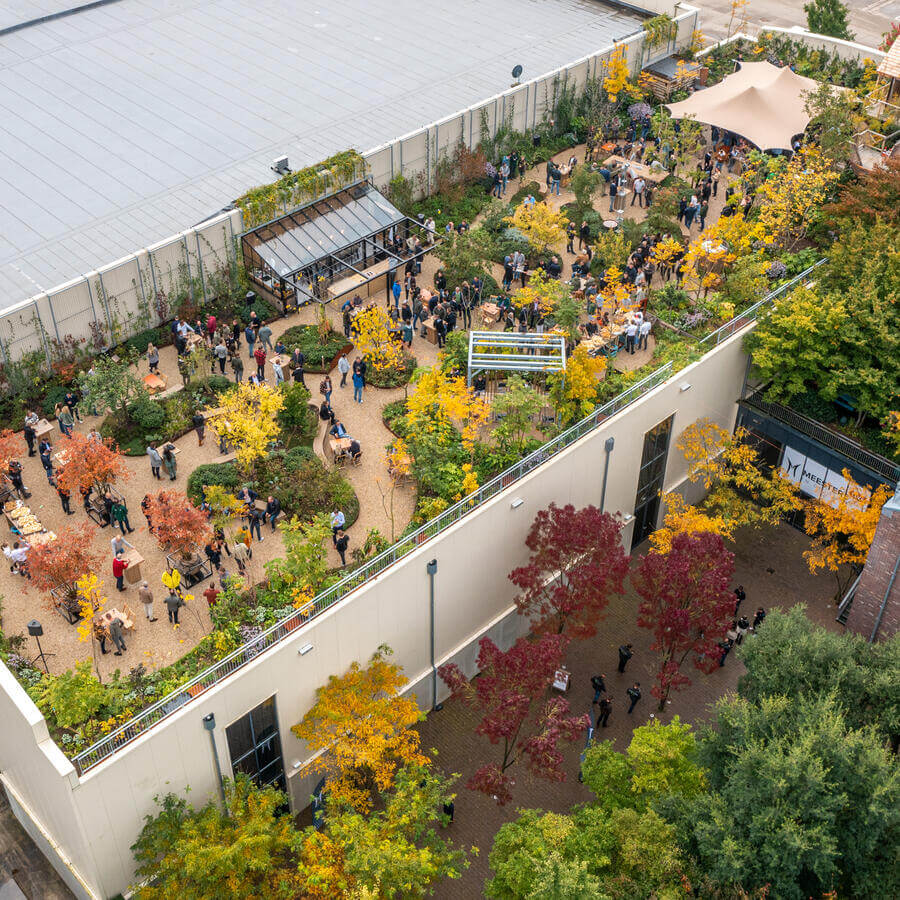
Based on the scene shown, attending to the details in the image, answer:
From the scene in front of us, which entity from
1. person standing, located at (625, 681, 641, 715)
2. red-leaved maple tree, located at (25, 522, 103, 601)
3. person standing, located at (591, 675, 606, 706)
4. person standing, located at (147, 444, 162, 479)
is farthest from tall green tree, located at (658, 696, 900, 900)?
person standing, located at (147, 444, 162, 479)

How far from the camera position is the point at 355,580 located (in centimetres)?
2981

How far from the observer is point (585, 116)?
54.1 m

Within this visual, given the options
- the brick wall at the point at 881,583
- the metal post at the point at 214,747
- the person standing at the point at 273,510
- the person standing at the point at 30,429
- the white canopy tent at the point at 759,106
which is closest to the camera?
the metal post at the point at 214,747

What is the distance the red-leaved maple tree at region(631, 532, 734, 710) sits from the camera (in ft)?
106

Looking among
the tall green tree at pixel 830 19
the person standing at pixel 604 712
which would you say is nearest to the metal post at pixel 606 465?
the person standing at pixel 604 712

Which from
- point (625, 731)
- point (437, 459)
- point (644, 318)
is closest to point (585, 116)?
point (644, 318)

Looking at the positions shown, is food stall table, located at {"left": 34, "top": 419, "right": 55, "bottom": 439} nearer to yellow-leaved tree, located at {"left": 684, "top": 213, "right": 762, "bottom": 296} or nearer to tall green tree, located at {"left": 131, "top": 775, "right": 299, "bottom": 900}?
tall green tree, located at {"left": 131, "top": 775, "right": 299, "bottom": 900}

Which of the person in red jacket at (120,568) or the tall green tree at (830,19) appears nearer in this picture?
the person in red jacket at (120,568)

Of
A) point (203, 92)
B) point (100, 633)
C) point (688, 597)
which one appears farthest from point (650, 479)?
point (203, 92)

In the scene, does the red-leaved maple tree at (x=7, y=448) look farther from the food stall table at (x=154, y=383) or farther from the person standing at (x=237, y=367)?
the person standing at (x=237, y=367)

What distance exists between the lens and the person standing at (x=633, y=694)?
113ft

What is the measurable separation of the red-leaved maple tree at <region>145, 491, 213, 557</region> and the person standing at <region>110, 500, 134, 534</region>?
1579 millimetres

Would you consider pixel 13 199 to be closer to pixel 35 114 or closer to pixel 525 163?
pixel 35 114

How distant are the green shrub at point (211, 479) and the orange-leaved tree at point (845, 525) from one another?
19.0m
